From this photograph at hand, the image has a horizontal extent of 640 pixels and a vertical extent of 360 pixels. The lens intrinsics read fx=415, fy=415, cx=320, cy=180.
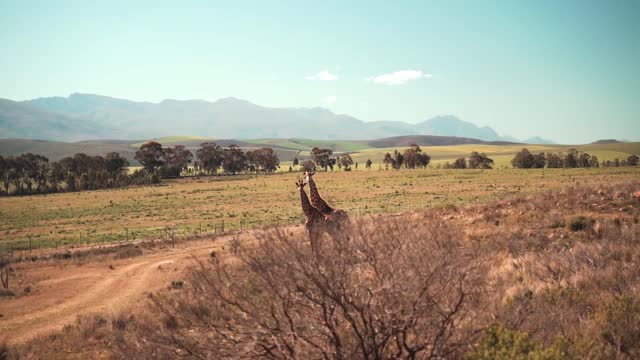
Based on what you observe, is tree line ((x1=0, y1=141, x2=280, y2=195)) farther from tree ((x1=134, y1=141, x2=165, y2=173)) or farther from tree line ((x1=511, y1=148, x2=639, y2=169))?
tree line ((x1=511, y1=148, x2=639, y2=169))

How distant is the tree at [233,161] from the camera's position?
4801 inches

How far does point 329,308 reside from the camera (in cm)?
542

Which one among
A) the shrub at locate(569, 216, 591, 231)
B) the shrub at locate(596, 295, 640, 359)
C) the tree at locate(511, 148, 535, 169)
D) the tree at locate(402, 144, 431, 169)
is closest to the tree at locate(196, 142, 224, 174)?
the tree at locate(402, 144, 431, 169)

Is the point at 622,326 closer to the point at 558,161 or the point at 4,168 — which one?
the point at 558,161

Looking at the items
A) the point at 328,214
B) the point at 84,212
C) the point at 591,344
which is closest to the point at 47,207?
the point at 84,212

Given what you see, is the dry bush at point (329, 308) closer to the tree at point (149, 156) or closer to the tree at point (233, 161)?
the tree at point (149, 156)

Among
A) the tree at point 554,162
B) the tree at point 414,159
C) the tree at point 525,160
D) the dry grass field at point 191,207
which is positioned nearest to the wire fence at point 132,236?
the dry grass field at point 191,207

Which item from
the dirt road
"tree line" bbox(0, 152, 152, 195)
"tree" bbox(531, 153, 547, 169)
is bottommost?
the dirt road

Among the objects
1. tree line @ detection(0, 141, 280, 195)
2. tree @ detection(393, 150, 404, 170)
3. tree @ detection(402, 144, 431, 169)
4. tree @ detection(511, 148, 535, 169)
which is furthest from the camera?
tree @ detection(393, 150, 404, 170)

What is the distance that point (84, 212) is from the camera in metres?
54.2

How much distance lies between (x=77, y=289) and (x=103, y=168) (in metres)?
99.0

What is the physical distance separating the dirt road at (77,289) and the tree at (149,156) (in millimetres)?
93769

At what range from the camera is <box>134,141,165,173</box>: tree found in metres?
112

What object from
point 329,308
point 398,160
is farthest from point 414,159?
point 329,308
